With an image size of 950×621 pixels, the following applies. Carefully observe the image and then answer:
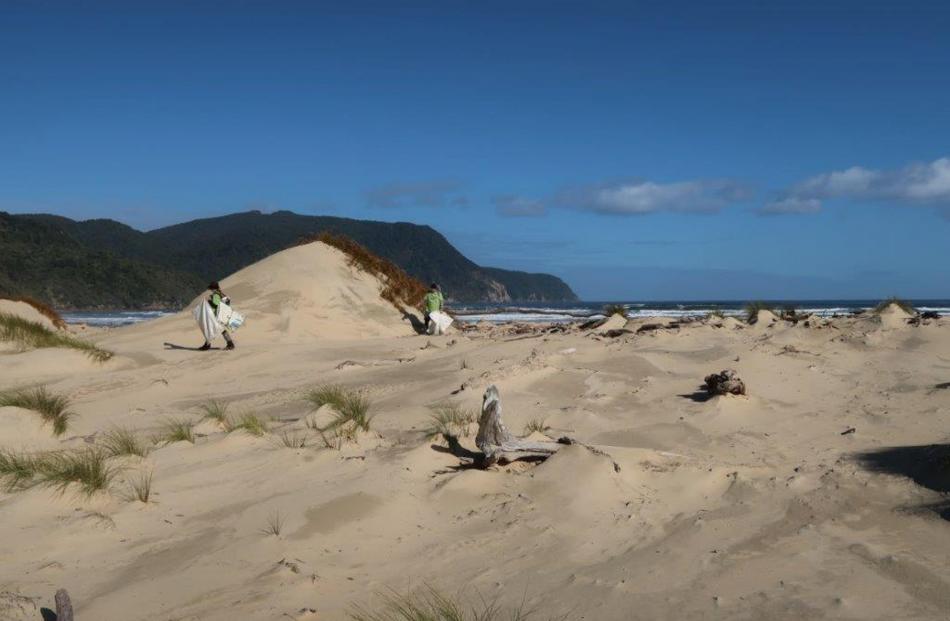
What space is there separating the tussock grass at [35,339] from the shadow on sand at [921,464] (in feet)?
35.2

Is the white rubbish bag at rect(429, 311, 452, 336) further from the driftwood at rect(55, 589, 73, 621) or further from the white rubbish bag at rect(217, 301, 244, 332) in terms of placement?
the driftwood at rect(55, 589, 73, 621)

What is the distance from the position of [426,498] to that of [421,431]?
1484 mm

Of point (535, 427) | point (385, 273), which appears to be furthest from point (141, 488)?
point (385, 273)

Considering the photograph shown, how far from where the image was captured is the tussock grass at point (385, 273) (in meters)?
18.7

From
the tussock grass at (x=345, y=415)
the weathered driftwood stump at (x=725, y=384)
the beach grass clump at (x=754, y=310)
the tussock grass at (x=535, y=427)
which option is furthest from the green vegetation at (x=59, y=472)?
the beach grass clump at (x=754, y=310)

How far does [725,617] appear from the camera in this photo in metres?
2.72

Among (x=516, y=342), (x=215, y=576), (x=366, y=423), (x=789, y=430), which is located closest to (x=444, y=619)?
(x=215, y=576)

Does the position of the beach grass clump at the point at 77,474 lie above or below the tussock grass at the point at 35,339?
below

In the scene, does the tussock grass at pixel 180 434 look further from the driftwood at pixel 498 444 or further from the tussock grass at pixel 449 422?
the driftwood at pixel 498 444

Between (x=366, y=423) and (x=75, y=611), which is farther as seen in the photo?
(x=366, y=423)

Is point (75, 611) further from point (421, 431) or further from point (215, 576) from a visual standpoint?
point (421, 431)

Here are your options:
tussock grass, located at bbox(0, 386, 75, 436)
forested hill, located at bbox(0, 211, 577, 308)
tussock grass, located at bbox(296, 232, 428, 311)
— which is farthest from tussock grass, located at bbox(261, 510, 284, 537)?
forested hill, located at bbox(0, 211, 577, 308)

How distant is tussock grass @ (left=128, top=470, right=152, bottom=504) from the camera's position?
13.8 feet

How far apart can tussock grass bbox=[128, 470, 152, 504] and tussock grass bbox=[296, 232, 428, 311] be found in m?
13.8
